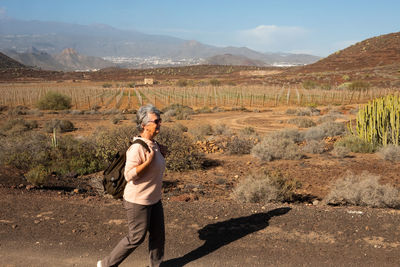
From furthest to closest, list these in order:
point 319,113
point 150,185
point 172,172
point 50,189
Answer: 1. point 319,113
2. point 172,172
3. point 50,189
4. point 150,185

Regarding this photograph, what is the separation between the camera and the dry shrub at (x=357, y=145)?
12305 mm

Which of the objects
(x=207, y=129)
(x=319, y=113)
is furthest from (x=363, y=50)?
(x=207, y=129)

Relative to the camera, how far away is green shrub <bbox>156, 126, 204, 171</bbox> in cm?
→ 1045

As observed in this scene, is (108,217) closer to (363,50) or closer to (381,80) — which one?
(381,80)

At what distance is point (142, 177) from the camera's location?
355cm

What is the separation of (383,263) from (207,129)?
46.0ft

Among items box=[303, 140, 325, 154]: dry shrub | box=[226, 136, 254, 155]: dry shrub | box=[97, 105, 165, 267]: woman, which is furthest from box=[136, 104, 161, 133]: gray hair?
box=[303, 140, 325, 154]: dry shrub

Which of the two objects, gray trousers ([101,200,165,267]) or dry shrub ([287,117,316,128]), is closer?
gray trousers ([101,200,165,267])

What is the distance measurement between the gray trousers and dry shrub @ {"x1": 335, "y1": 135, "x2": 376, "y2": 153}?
A: 1002 centimetres

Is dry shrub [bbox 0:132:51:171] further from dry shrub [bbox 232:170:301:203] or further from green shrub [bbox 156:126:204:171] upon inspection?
dry shrub [bbox 232:170:301:203]

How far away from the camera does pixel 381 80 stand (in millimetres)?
50969

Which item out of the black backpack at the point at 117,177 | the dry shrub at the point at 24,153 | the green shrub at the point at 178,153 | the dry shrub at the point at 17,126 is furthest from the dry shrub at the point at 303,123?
the black backpack at the point at 117,177

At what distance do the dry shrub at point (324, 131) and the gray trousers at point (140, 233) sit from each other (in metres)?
12.7

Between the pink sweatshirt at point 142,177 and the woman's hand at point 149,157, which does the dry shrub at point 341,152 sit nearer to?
the pink sweatshirt at point 142,177
